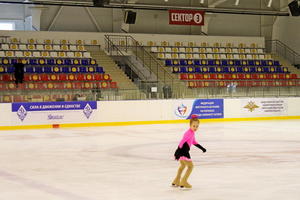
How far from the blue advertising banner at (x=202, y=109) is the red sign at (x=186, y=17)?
1052 cm

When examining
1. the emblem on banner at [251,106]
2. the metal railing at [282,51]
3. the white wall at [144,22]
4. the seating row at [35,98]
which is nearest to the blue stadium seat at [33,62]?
the white wall at [144,22]

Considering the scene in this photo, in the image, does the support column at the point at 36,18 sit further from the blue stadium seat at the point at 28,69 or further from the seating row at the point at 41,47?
the blue stadium seat at the point at 28,69

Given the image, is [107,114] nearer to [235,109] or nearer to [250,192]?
[235,109]

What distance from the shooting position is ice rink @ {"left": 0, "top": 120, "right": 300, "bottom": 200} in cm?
908

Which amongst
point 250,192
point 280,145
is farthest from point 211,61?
point 250,192

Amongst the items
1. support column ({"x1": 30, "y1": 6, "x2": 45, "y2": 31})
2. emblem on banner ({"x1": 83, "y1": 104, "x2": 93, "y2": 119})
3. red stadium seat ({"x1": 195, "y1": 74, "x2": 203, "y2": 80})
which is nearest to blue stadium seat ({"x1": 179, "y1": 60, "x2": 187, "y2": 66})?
red stadium seat ({"x1": 195, "y1": 74, "x2": 203, "y2": 80})

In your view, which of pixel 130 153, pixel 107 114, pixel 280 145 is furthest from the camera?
pixel 107 114

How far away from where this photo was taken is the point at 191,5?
136ft

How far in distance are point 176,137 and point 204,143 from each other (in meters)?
2.35

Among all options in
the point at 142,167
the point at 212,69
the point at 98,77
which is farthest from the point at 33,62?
the point at 142,167

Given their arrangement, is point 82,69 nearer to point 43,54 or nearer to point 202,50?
point 43,54

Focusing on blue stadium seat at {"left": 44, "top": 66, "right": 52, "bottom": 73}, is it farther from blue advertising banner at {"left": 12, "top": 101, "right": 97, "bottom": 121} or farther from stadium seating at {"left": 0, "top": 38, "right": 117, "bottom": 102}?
blue advertising banner at {"left": 12, "top": 101, "right": 97, "bottom": 121}

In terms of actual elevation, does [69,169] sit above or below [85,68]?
below

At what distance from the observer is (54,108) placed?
25.4 metres
